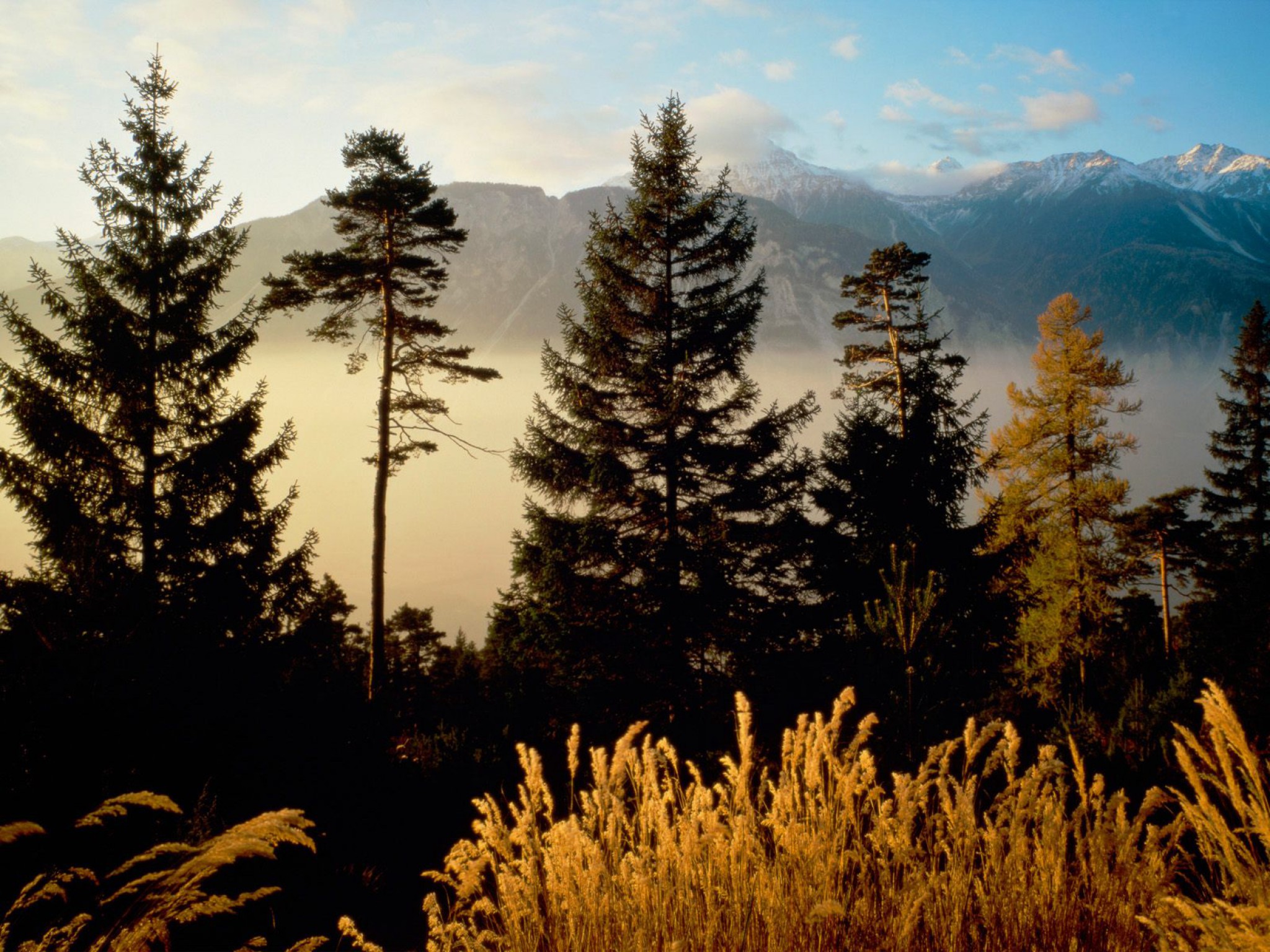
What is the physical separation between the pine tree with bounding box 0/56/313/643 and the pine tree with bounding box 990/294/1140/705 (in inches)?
742

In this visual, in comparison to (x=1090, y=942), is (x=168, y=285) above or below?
above

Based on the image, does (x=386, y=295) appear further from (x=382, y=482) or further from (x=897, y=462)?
(x=897, y=462)

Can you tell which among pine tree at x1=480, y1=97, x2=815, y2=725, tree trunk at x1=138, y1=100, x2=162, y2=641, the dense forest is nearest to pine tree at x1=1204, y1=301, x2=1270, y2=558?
the dense forest

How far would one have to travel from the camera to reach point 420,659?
1153 inches

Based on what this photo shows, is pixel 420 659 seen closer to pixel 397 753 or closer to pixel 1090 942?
pixel 397 753

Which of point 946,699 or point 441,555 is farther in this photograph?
point 441,555

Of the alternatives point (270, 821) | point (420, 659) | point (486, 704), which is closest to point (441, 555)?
point (420, 659)

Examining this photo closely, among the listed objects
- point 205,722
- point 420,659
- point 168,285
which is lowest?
point 420,659

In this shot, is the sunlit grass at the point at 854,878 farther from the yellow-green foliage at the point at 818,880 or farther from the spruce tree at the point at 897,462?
the spruce tree at the point at 897,462

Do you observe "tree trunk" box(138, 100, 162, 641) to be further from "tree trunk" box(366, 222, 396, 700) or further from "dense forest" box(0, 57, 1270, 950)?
"tree trunk" box(366, 222, 396, 700)

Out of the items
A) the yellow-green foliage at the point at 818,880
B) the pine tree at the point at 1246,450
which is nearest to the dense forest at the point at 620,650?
the yellow-green foliage at the point at 818,880

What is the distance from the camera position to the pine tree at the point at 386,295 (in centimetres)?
1271

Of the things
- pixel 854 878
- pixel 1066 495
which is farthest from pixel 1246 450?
pixel 854 878

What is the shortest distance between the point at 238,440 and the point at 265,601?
2.95 m
